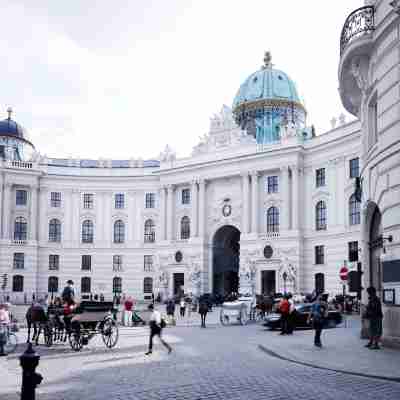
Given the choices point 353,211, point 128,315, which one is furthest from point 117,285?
point 128,315

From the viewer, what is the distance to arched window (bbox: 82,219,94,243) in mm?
70062

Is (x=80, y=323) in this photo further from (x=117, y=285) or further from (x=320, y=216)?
(x=117, y=285)

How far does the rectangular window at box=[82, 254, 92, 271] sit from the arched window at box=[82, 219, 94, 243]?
190 centimetres

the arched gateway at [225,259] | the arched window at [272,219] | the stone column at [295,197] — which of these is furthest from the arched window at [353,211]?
the arched gateway at [225,259]

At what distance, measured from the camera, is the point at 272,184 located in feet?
200

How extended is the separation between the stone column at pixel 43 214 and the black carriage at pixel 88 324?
49.6 meters

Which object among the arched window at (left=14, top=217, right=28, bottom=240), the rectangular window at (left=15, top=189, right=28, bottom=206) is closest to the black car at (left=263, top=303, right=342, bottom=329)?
the arched window at (left=14, top=217, right=28, bottom=240)

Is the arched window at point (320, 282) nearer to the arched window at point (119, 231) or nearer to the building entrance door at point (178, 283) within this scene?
the building entrance door at point (178, 283)

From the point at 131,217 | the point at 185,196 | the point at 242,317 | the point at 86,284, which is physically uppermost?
the point at 185,196

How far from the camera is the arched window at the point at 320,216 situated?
56.7 metres

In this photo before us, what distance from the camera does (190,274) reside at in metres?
63.3

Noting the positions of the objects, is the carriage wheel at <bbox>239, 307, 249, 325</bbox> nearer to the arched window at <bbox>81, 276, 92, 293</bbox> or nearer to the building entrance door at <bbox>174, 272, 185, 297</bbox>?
the building entrance door at <bbox>174, 272, 185, 297</bbox>

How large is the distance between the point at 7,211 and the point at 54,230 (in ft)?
19.4

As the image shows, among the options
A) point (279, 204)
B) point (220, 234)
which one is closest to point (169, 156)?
point (220, 234)
